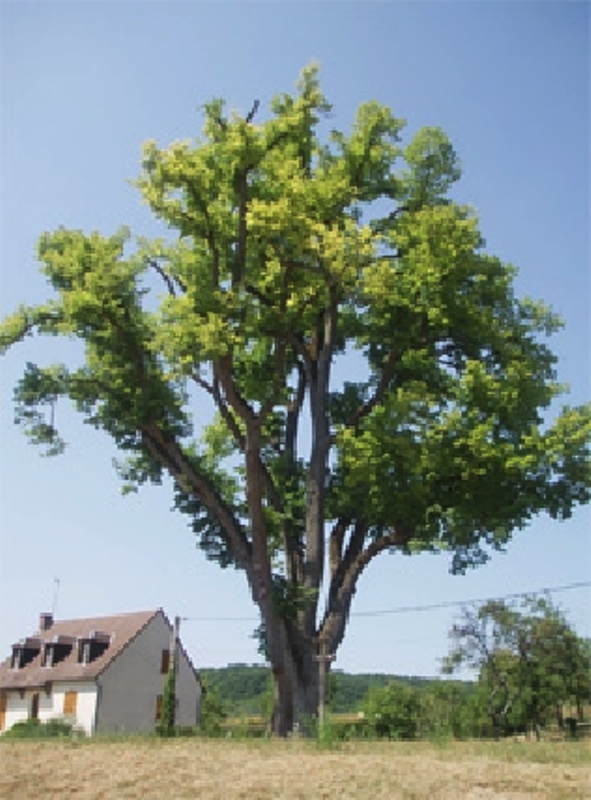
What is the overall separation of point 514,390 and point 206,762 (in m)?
11.4

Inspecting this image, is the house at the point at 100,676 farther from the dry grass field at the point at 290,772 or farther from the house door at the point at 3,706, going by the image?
the dry grass field at the point at 290,772

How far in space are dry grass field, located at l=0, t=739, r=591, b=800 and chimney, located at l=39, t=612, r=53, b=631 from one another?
4556 centimetres

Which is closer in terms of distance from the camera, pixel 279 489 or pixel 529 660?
pixel 279 489

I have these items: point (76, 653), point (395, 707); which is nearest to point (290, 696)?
A: point (76, 653)

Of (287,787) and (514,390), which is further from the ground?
(514,390)

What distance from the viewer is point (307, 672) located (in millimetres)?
18703

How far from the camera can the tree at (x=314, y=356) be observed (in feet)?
61.2

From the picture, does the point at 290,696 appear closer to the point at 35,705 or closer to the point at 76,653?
the point at 76,653

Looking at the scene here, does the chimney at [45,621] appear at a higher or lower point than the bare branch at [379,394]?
lower

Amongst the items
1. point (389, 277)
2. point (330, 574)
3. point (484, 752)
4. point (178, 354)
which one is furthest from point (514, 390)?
point (484, 752)

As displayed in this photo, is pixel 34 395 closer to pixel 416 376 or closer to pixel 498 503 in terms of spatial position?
pixel 416 376

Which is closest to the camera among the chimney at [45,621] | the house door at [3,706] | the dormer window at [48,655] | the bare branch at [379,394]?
the bare branch at [379,394]

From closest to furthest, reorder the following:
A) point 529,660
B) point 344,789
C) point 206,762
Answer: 1. point 344,789
2. point 206,762
3. point 529,660

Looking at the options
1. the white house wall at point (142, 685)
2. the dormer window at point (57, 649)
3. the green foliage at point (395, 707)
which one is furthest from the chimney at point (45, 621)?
the green foliage at point (395, 707)
